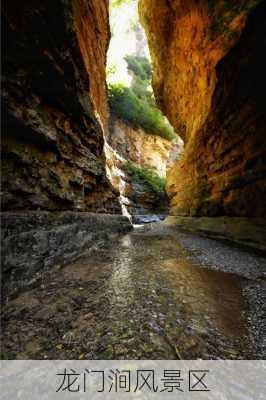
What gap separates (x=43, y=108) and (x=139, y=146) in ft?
59.1

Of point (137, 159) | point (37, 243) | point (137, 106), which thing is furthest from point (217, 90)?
point (137, 106)

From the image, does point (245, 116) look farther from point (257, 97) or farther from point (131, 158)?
point (131, 158)

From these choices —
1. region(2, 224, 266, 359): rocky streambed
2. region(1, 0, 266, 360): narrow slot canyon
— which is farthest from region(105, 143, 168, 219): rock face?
region(2, 224, 266, 359): rocky streambed

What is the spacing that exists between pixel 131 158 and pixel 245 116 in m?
14.9

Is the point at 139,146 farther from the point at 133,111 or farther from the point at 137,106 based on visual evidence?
the point at 137,106

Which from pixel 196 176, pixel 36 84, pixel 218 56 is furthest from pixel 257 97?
pixel 36 84

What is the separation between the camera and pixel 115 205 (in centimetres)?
867

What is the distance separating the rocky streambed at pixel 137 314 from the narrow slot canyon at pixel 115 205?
0.01m

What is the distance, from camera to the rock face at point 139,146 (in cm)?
1919

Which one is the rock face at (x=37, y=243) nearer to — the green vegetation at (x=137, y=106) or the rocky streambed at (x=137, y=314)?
the rocky streambed at (x=137, y=314)

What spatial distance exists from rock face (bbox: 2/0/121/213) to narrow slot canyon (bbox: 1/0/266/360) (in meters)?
0.03

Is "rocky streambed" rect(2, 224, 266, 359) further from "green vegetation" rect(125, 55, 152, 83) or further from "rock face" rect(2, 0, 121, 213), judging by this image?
"green vegetation" rect(125, 55, 152, 83)

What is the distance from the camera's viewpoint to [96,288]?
269cm

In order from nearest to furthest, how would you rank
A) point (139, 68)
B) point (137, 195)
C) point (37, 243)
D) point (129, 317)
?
point (129, 317) < point (37, 243) < point (137, 195) < point (139, 68)
